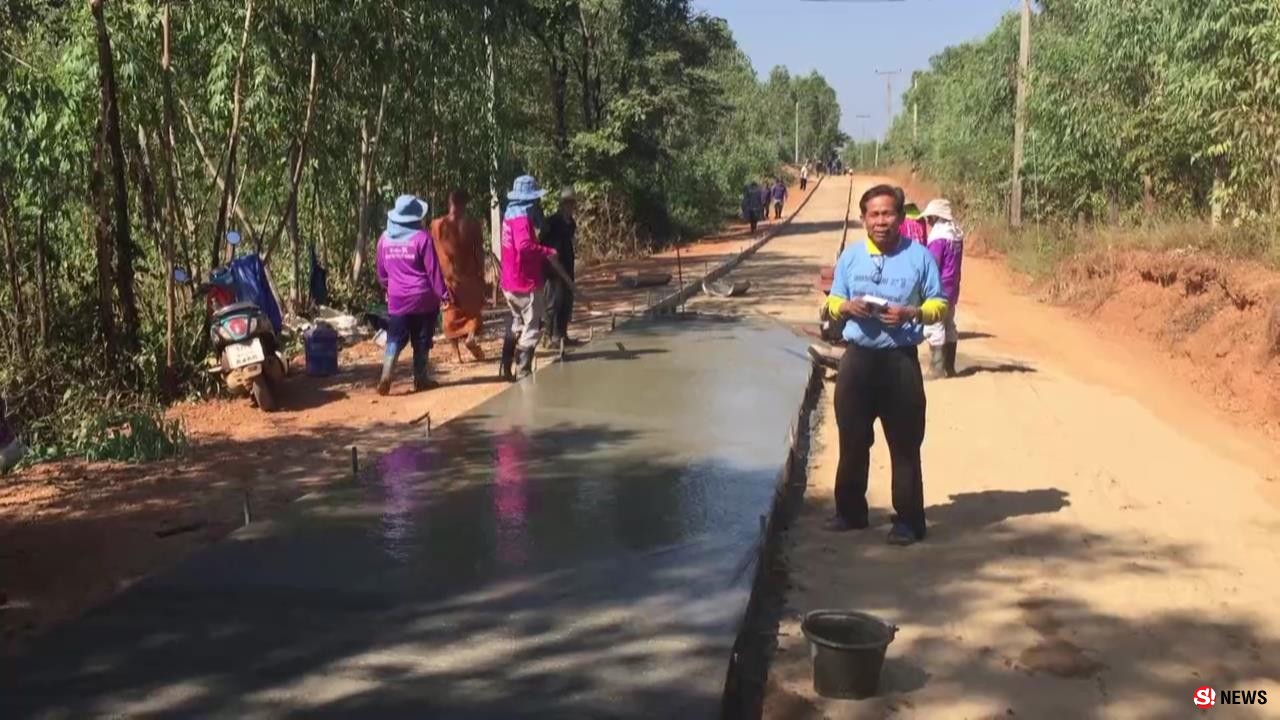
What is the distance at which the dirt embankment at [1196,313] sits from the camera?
9.20m

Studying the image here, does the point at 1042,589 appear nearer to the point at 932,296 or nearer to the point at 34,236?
the point at 932,296

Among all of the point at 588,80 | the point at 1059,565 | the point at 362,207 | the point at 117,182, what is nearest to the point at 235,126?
the point at 117,182

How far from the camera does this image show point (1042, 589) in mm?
4773

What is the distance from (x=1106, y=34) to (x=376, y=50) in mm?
11025

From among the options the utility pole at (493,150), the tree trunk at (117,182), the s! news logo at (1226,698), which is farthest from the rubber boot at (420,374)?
the s! news logo at (1226,698)

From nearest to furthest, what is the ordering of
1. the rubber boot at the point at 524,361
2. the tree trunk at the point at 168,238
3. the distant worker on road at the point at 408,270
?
the tree trunk at the point at 168,238 < the distant worker on road at the point at 408,270 < the rubber boot at the point at 524,361

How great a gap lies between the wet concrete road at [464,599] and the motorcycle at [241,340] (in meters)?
2.06

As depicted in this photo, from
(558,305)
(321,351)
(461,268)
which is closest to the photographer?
(321,351)

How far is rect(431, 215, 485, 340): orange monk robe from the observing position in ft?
32.5

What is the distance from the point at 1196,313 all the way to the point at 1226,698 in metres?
8.87

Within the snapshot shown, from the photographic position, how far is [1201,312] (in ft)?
37.8

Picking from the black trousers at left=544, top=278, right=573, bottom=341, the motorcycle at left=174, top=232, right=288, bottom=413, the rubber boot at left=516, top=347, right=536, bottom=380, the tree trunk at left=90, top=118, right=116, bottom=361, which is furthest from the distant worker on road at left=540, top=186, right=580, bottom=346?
the tree trunk at left=90, top=118, right=116, bottom=361

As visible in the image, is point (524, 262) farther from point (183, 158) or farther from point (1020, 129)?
point (1020, 129)

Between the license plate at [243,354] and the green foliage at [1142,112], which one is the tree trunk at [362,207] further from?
the green foliage at [1142,112]
